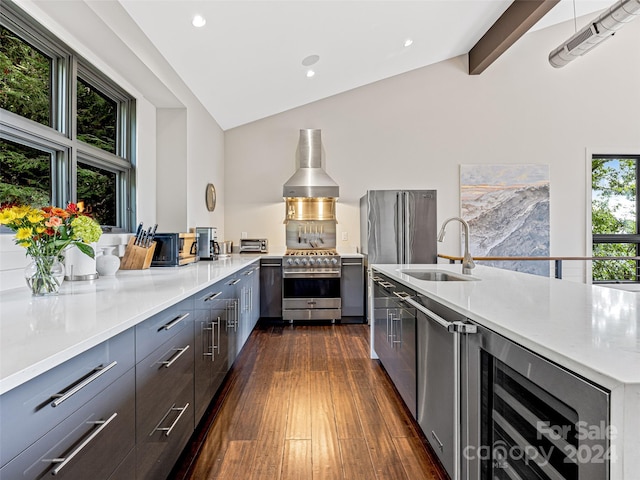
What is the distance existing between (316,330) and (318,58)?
3.07m

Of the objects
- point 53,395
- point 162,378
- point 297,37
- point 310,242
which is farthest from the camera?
point 310,242

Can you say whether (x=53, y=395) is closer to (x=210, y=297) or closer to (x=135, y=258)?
(x=210, y=297)

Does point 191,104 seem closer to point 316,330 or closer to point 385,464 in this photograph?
point 316,330

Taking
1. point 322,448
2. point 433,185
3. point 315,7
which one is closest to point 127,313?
point 322,448

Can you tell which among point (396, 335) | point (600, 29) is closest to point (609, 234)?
point (600, 29)

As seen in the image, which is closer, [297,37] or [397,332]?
[397,332]

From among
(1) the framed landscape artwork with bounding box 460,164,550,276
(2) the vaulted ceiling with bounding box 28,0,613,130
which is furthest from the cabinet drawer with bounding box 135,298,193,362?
(1) the framed landscape artwork with bounding box 460,164,550,276

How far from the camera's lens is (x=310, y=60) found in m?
3.98

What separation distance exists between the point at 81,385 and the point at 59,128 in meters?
2.09

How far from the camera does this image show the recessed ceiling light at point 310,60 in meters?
3.90

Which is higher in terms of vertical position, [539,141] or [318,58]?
[318,58]

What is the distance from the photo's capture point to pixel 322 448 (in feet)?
6.31

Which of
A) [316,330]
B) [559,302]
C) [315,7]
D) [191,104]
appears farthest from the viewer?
[316,330]

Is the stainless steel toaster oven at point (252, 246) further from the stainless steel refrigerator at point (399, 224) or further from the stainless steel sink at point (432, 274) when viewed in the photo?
the stainless steel sink at point (432, 274)
